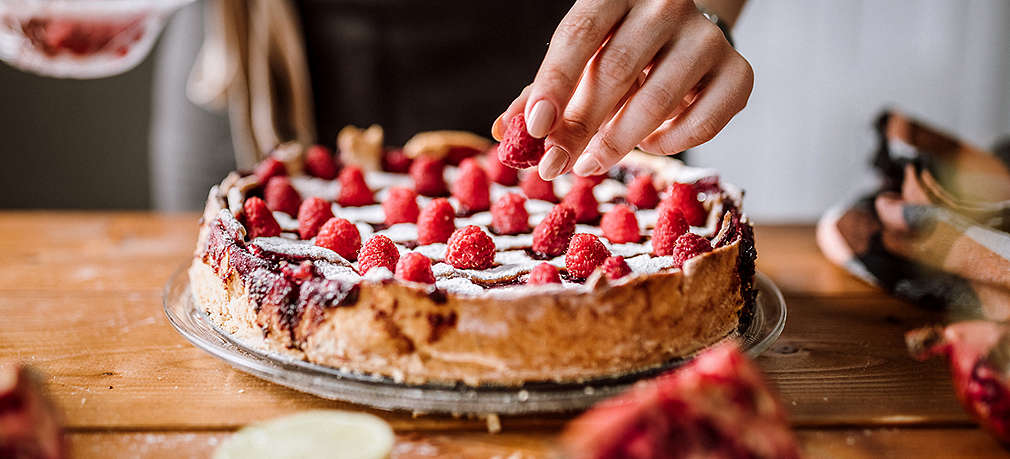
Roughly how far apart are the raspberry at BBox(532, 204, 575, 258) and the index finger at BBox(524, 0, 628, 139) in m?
0.34

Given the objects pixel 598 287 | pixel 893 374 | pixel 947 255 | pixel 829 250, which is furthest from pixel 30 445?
pixel 829 250

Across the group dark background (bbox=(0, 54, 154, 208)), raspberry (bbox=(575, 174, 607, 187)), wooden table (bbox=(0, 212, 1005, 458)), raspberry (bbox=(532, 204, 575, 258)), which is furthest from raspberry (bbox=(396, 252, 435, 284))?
dark background (bbox=(0, 54, 154, 208))

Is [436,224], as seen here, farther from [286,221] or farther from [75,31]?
[75,31]

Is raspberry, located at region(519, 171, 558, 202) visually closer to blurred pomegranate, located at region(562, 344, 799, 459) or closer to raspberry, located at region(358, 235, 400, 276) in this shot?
raspberry, located at region(358, 235, 400, 276)

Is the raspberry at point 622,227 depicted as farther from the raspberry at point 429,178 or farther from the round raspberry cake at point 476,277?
the raspberry at point 429,178

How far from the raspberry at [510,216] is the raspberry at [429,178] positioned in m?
0.39

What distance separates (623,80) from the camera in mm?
1343

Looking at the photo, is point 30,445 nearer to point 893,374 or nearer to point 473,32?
point 893,374

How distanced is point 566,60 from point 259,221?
756 millimetres

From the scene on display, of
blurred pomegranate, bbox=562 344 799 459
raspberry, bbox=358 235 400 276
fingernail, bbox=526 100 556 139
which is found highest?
fingernail, bbox=526 100 556 139

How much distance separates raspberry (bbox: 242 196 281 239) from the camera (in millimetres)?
1672

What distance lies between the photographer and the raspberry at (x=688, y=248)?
56.1 inches

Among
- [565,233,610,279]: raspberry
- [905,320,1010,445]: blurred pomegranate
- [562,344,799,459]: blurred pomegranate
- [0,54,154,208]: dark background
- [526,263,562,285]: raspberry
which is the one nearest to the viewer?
[562,344,799,459]: blurred pomegranate

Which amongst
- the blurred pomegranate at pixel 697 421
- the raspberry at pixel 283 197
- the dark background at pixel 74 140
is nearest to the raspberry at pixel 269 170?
the raspberry at pixel 283 197
